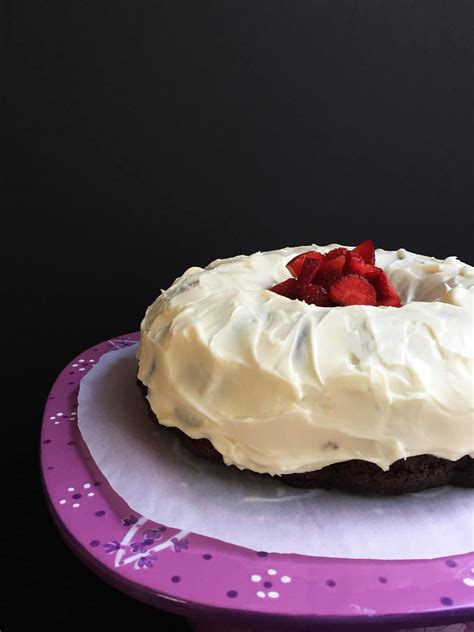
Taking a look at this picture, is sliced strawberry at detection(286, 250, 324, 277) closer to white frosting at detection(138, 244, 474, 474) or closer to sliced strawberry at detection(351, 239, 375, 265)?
sliced strawberry at detection(351, 239, 375, 265)

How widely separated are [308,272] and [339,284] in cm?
7

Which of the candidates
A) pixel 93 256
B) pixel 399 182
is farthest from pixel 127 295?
pixel 399 182

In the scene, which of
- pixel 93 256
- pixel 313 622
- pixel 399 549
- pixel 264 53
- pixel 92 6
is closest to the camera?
pixel 313 622

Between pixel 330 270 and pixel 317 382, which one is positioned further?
pixel 330 270

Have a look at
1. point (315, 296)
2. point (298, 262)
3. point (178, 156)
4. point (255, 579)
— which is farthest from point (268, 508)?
point (178, 156)

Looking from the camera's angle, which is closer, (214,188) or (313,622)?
(313,622)

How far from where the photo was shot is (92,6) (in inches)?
64.1

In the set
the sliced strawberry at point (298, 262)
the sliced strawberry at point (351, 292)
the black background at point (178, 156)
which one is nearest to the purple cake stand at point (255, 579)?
the sliced strawberry at point (351, 292)

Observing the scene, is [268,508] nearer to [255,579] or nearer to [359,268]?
[255,579]

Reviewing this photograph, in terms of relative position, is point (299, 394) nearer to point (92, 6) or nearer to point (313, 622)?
point (313, 622)

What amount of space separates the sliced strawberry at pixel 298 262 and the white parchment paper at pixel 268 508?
0.41 metres

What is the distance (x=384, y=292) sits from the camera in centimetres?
120

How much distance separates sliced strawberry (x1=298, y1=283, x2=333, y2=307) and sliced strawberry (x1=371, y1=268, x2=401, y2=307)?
0.10m

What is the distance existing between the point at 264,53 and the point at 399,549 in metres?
1.33
